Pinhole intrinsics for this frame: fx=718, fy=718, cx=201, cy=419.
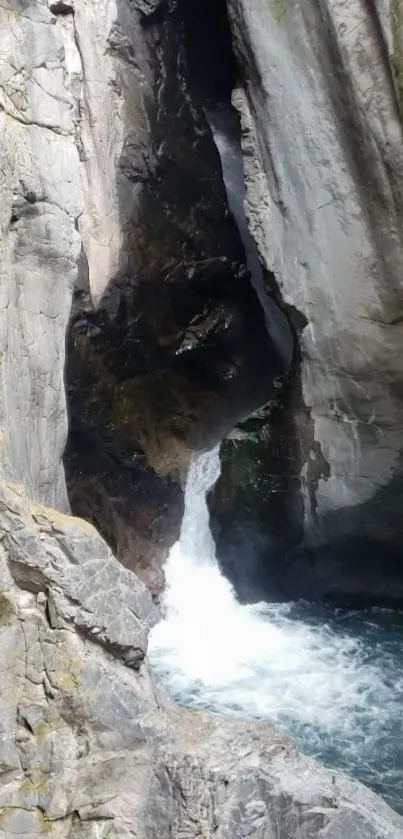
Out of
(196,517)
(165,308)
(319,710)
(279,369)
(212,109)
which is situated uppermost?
(212,109)

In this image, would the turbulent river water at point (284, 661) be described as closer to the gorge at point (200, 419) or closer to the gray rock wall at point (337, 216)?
the gorge at point (200, 419)

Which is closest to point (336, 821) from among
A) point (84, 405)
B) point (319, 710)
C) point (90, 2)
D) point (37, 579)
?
point (37, 579)

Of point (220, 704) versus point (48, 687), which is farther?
point (220, 704)

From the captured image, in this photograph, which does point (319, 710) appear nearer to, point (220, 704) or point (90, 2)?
point (220, 704)

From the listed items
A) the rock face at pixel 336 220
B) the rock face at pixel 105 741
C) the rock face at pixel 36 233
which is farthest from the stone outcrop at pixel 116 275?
the rock face at pixel 336 220

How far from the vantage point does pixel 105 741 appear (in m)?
4.27

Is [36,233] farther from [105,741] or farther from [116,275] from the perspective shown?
[105,741]

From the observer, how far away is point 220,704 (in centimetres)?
681

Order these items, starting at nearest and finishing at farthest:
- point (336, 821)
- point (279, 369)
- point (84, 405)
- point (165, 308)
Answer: point (336, 821) < point (84, 405) < point (165, 308) < point (279, 369)

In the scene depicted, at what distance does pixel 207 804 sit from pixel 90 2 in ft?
26.8

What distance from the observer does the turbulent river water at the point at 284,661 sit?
20.7ft

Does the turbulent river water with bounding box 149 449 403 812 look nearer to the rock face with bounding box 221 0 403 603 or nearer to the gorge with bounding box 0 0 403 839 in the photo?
the gorge with bounding box 0 0 403 839

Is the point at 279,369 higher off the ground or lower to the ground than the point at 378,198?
lower

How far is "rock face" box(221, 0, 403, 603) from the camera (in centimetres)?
684
